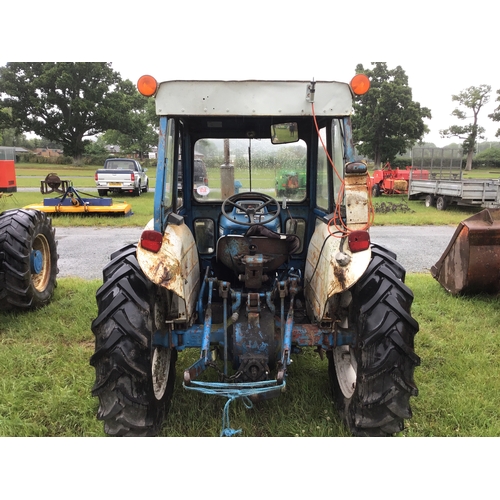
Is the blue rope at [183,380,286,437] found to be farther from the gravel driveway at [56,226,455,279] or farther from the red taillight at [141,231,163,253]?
the gravel driveway at [56,226,455,279]

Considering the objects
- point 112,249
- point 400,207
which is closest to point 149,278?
point 112,249

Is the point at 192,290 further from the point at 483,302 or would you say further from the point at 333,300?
the point at 483,302

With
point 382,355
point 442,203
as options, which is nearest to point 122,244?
point 382,355

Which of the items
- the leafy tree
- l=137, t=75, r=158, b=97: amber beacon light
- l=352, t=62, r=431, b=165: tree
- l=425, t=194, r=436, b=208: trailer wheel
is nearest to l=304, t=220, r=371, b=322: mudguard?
l=137, t=75, r=158, b=97: amber beacon light

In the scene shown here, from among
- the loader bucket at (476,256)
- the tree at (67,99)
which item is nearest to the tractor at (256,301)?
the loader bucket at (476,256)

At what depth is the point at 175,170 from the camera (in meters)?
3.12

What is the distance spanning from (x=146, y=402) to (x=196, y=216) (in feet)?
6.08

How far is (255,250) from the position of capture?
307cm

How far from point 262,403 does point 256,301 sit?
0.81 metres

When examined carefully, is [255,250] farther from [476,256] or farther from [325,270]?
[476,256]

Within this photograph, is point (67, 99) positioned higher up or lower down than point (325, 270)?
higher up

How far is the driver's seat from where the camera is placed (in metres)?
3.01

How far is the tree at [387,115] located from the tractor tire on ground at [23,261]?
2895cm

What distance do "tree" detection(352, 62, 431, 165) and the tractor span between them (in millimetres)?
29978
